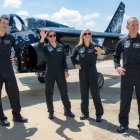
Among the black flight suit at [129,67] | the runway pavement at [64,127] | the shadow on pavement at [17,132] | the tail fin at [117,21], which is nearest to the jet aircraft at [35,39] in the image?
the runway pavement at [64,127]

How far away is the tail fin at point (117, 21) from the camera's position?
19781mm

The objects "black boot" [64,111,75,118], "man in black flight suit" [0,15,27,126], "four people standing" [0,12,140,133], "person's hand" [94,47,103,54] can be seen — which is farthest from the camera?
"black boot" [64,111,75,118]

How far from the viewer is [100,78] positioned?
35.6ft

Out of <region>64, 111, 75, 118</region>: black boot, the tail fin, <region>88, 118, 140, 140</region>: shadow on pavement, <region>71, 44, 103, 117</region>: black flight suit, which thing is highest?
the tail fin

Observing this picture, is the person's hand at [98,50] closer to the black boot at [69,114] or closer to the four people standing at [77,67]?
the four people standing at [77,67]

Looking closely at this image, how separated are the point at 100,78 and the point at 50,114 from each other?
15.1 feet

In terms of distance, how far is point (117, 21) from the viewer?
67.7 feet

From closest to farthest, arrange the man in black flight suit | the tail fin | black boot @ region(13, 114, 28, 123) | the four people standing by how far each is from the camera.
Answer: the four people standing
the man in black flight suit
black boot @ region(13, 114, 28, 123)
the tail fin

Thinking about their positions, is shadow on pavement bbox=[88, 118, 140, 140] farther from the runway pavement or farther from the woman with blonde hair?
the woman with blonde hair

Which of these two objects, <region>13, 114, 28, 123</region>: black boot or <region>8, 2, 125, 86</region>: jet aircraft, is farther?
Result: <region>8, 2, 125, 86</region>: jet aircraft

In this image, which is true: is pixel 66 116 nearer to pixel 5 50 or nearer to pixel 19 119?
pixel 19 119

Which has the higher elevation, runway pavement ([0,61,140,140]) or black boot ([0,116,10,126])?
black boot ([0,116,10,126])

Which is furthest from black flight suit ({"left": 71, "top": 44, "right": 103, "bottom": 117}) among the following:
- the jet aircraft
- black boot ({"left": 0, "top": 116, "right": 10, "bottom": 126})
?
the jet aircraft

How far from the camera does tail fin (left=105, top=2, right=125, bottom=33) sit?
64.9ft
